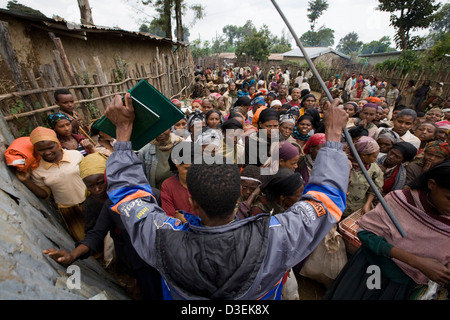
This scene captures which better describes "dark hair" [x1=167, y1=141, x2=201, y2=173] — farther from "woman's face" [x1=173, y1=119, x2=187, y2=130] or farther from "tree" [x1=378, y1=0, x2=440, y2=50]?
"tree" [x1=378, y1=0, x2=440, y2=50]

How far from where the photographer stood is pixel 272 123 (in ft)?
11.4

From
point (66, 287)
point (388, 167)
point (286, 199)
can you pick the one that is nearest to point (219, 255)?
point (66, 287)

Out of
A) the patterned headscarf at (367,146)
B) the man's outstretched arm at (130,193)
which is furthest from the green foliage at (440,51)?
the man's outstretched arm at (130,193)

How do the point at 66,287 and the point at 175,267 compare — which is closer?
the point at 175,267

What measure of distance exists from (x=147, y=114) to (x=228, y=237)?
837mm

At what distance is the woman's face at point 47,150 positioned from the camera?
2248mm

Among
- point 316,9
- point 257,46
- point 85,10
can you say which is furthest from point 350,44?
point 85,10

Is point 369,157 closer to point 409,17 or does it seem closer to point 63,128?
point 63,128

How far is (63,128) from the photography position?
3.06m

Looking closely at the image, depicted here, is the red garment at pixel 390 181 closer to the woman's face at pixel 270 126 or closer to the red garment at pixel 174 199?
the woman's face at pixel 270 126

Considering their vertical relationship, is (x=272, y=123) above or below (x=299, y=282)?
above

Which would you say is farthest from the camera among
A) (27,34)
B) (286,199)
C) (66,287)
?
(27,34)
